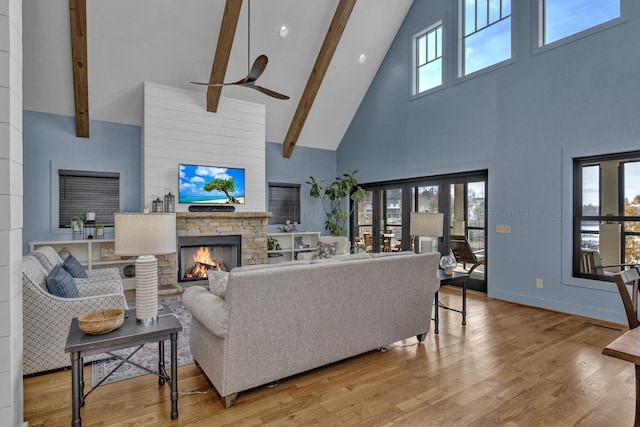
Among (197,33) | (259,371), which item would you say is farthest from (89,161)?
(259,371)

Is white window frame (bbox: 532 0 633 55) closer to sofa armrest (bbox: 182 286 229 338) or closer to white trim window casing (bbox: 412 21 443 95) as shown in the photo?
white trim window casing (bbox: 412 21 443 95)

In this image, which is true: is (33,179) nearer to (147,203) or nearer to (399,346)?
(147,203)

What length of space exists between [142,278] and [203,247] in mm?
4310

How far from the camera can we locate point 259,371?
231 centimetres

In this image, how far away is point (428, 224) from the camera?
13.4ft

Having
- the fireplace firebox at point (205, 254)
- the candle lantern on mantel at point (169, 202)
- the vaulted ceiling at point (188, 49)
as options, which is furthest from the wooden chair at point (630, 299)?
the candle lantern on mantel at point (169, 202)

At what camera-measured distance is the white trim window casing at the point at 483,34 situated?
205 inches

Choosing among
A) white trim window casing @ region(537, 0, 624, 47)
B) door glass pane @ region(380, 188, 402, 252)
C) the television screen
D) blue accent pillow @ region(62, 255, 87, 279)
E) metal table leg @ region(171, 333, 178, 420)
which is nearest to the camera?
metal table leg @ region(171, 333, 178, 420)

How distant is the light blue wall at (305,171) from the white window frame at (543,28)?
4.81 m

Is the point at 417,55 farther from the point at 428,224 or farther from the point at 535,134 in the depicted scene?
the point at 428,224

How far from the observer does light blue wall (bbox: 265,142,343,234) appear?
7.77 m

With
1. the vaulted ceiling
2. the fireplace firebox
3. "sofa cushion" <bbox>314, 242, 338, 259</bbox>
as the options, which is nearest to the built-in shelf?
the fireplace firebox

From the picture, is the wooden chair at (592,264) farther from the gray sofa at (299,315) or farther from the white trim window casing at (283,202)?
the white trim window casing at (283,202)

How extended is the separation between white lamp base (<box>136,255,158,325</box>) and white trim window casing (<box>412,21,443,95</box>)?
5.72 m
